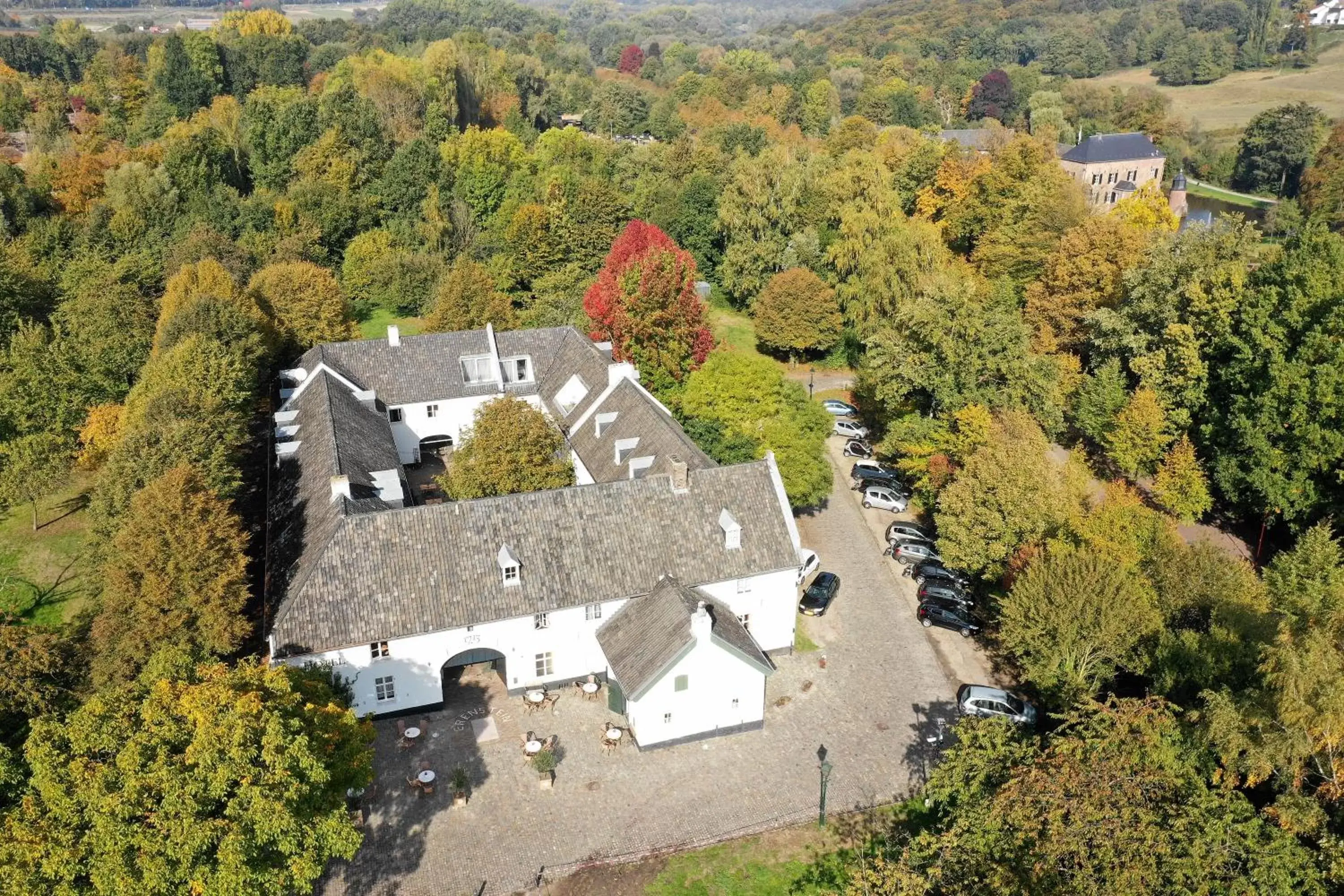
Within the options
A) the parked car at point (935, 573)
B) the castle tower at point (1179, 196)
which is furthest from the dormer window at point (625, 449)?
the castle tower at point (1179, 196)

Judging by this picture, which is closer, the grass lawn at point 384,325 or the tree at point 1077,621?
the tree at point 1077,621

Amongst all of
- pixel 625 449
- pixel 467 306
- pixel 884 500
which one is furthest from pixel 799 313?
pixel 625 449

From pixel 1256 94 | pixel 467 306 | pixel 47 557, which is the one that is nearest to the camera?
pixel 47 557

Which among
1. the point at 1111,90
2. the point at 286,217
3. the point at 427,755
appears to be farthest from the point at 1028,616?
the point at 1111,90

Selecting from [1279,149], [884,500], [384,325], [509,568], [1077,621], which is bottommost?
[384,325]

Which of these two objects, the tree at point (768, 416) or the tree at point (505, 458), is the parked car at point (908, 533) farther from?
the tree at point (505, 458)

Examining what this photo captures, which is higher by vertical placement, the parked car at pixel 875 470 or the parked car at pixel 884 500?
the parked car at pixel 884 500

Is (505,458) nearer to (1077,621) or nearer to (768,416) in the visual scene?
(768,416)

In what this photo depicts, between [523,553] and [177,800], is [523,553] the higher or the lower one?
the lower one
